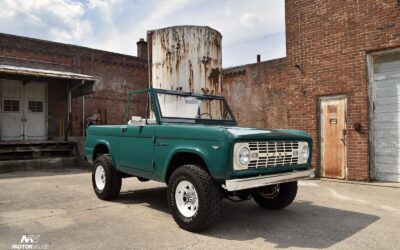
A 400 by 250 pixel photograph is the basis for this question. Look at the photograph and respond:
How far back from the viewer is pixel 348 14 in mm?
8578

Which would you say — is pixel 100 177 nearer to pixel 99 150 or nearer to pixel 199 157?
pixel 99 150

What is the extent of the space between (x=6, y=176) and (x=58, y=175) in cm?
137

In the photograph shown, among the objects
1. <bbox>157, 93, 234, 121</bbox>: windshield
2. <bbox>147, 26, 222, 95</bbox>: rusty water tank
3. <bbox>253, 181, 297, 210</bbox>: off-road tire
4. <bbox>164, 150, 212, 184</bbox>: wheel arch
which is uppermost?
<bbox>147, 26, 222, 95</bbox>: rusty water tank

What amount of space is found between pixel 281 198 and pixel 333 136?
429 centimetres

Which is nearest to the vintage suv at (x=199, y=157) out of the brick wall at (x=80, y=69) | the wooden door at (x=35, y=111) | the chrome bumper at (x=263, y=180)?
the chrome bumper at (x=263, y=180)

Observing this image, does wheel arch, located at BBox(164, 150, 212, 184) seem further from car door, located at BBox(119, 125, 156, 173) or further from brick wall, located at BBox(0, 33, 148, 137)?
brick wall, located at BBox(0, 33, 148, 137)

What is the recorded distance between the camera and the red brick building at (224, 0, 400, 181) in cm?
802

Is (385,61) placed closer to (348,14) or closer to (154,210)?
(348,14)

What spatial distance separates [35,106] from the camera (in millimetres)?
14508

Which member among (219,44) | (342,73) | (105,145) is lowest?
(105,145)

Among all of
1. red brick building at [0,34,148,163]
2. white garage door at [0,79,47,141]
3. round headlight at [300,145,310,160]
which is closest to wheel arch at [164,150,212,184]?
round headlight at [300,145,310,160]

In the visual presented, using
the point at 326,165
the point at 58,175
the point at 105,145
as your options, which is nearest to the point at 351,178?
the point at 326,165

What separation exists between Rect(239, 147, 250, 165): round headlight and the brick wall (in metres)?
12.7

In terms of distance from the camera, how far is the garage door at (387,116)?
26.1 ft
